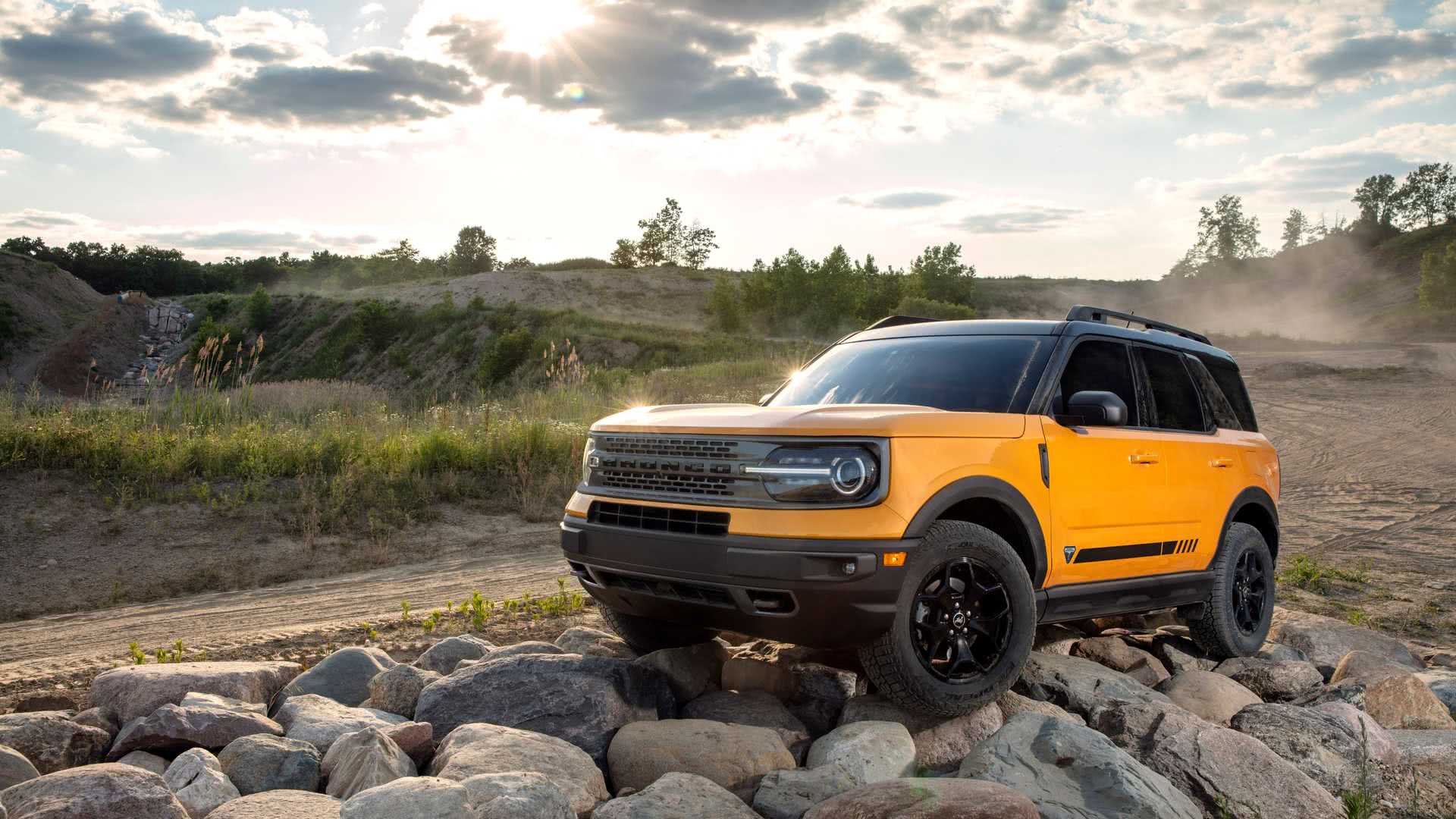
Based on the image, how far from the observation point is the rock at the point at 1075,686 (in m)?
6.00

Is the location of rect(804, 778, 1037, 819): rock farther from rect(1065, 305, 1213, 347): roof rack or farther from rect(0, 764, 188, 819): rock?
rect(1065, 305, 1213, 347): roof rack

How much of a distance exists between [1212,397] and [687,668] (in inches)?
165

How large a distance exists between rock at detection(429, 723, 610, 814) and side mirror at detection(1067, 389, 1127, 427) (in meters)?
3.02

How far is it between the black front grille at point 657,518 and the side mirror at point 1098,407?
6.70ft

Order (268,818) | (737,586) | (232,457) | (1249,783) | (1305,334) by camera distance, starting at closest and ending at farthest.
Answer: (268,818), (737,586), (1249,783), (232,457), (1305,334)

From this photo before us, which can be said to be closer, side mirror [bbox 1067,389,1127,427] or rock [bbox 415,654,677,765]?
rock [bbox 415,654,677,765]

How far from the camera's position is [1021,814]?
13.3 feet

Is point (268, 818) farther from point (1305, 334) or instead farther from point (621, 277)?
point (621, 277)

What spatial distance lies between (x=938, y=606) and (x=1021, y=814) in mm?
1063

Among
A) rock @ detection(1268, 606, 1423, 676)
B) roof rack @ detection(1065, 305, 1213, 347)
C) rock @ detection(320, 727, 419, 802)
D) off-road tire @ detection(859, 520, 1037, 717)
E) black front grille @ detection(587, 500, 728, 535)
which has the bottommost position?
rock @ detection(1268, 606, 1423, 676)

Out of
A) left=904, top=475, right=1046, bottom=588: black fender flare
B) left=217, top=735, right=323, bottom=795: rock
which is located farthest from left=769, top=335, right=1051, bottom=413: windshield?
left=217, top=735, right=323, bottom=795: rock

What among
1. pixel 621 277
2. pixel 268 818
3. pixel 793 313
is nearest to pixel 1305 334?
pixel 793 313

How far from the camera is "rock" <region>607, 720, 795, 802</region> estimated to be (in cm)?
475

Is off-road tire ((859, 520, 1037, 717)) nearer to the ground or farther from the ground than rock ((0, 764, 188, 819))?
farther from the ground
